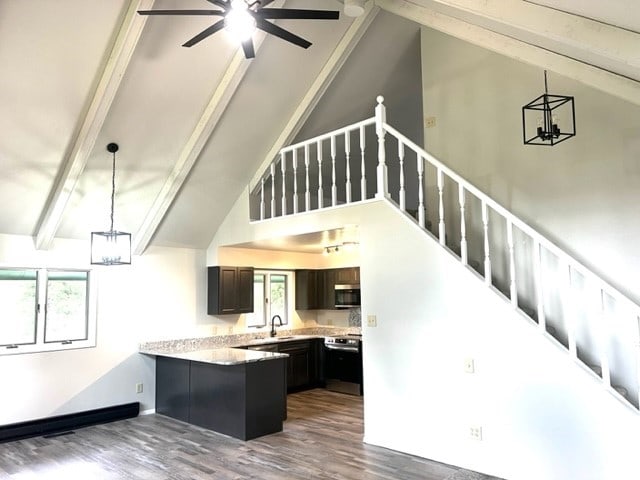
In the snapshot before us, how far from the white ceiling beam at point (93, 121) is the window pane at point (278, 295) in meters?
3.83

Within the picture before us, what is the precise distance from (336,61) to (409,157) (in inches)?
107

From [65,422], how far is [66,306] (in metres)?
1.41

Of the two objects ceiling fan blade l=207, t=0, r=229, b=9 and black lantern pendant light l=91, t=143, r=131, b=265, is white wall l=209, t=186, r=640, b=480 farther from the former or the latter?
ceiling fan blade l=207, t=0, r=229, b=9

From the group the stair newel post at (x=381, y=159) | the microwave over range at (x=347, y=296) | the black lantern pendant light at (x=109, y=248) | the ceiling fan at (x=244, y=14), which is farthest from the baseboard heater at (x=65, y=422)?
the ceiling fan at (x=244, y=14)

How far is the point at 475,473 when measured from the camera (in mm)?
4098

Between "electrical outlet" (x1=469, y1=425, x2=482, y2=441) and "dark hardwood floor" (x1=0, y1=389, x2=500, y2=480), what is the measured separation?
30 centimetres

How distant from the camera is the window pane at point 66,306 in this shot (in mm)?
5961

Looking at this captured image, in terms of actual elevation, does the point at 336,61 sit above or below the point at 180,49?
above

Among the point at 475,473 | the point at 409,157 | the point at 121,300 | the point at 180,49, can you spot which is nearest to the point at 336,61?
the point at 180,49

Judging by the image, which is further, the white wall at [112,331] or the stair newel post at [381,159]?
the white wall at [112,331]

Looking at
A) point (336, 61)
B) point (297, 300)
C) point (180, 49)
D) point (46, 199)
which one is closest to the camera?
point (180, 49)

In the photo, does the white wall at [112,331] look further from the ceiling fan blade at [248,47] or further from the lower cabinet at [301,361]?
the ceiling fan blade at [248,47]

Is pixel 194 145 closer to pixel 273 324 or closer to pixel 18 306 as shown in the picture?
pixel 18 306

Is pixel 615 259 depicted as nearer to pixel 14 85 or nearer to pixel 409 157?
pixel 409 157
